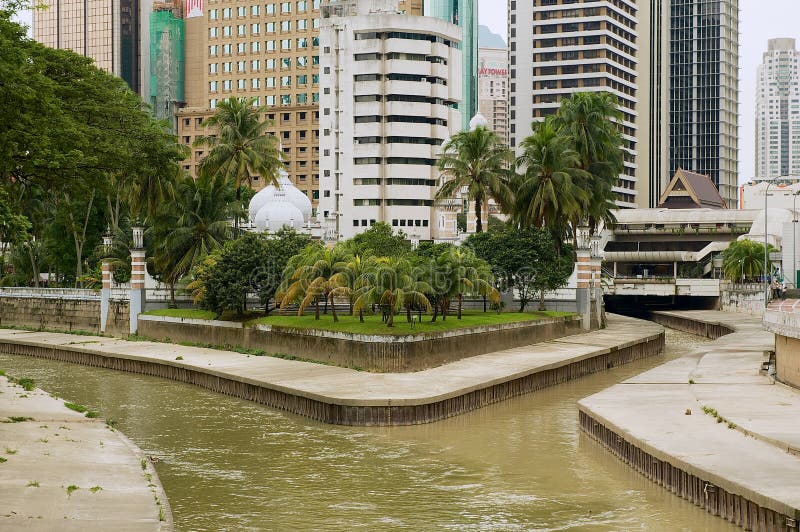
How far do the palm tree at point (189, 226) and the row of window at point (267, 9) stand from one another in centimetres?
9628

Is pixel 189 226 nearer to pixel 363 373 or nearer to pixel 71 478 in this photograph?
pixel 363 373

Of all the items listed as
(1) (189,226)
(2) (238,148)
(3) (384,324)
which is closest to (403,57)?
(2) (238,148)

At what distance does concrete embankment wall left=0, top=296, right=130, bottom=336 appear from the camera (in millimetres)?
62844

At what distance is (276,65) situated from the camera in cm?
15975

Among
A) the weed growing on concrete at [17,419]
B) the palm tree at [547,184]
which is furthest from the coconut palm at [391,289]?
the palm tree at [547,184]

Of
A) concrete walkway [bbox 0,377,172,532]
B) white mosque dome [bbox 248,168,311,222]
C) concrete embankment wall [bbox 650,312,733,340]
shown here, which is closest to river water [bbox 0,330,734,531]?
concrete walkway [bbox 0,377,172,532]

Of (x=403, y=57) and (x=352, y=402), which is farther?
(x=403, y=57)

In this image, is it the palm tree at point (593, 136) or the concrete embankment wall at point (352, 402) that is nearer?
the concrete embankment wall at point (352, 402)

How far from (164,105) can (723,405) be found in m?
161

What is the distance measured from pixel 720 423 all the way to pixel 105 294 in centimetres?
4530

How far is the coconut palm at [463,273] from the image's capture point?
157 ft

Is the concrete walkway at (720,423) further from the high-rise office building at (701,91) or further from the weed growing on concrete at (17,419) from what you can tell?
the high-rise office building at (701,91)

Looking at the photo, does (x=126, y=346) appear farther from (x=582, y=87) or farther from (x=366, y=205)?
(x=582, y=87)

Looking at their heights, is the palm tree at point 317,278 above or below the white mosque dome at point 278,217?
below
